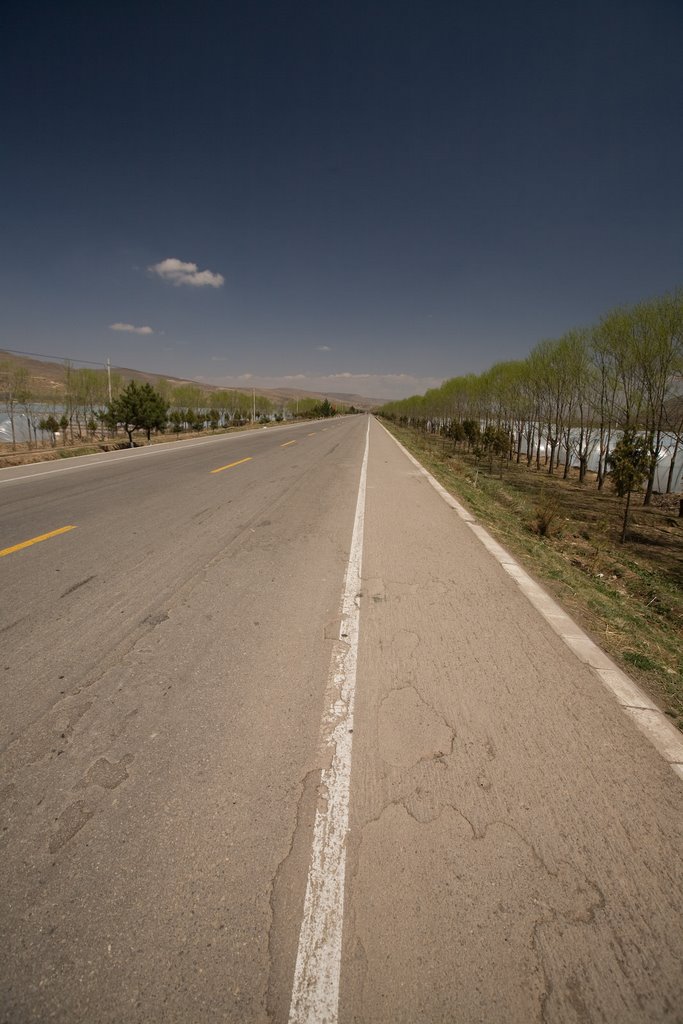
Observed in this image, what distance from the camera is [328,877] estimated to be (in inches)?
59.7

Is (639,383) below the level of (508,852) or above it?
above

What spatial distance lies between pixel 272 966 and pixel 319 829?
46 cm

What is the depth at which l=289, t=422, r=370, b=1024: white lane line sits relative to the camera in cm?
121

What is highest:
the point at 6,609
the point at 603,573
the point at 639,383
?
the point at 639,383

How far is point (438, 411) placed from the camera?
207 ft

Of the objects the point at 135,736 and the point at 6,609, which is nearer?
the point at 135,736

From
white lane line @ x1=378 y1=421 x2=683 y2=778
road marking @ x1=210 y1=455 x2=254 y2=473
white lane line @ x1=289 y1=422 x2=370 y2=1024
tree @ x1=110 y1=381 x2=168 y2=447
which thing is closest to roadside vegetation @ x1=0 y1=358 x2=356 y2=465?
tree @ x1=110 y1=381 x2=168 y2=447

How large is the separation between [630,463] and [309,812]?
37.9 feet

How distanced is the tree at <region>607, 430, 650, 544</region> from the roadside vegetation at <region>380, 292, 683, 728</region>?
3 cm

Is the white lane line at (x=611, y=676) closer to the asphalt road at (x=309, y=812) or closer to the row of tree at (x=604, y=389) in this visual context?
the asphalt road at (x=309, y=812)

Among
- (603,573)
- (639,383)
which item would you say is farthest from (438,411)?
(603,573)

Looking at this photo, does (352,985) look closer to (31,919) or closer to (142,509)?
(31,919)

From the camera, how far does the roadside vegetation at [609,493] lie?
390 cm

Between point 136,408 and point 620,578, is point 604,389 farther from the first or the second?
point 136,408
